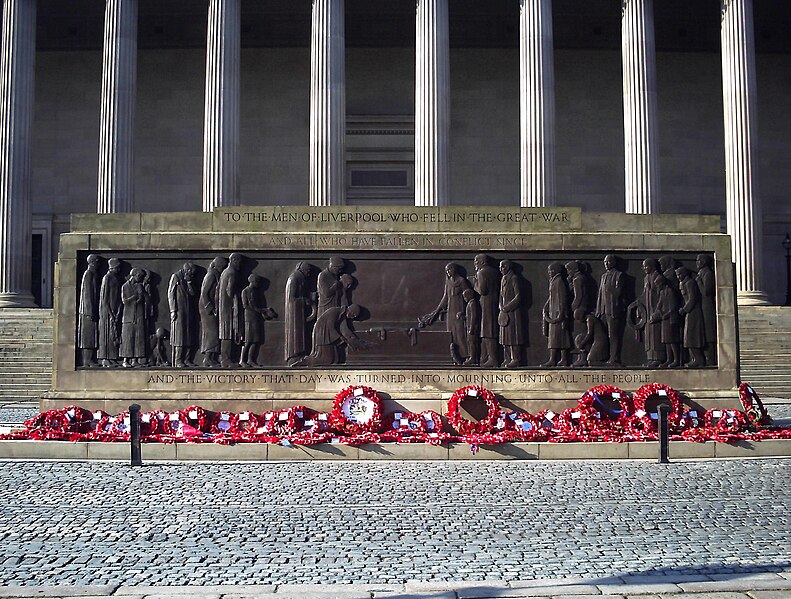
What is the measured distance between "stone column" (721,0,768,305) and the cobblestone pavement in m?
22.1

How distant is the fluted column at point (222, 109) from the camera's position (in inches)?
1264

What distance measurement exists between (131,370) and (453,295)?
22.3ft

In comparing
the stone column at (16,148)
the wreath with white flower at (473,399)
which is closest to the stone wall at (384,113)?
the stone column at (16,148)

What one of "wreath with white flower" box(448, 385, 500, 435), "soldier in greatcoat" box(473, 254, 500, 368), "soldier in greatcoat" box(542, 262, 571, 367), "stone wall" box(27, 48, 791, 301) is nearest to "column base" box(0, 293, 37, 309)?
"stone wall" box(27, 48, 791, 301)

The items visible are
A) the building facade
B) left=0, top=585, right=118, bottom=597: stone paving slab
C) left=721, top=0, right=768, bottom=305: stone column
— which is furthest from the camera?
the building facade

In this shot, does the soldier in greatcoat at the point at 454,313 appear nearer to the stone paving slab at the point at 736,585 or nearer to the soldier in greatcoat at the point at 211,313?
the soldier in greatcoat at the point at 211,313

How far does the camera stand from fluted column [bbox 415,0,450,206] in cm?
3216

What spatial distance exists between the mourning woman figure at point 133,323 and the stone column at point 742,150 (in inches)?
1017

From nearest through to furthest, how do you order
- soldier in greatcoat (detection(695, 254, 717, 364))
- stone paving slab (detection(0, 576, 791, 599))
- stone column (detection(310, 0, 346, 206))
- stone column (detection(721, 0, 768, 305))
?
stone paving slab (detection(0, 576, 791, 599)) < soldier in greatcoat (detection(695, 254, 717, 364)) < stone column (detection(310, 0, 346, 206)) < stone column (detection(721, 0, 768, 305))

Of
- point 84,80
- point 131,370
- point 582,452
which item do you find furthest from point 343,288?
point 84,80

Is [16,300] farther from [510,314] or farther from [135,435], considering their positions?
[510,314]

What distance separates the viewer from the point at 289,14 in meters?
43.0

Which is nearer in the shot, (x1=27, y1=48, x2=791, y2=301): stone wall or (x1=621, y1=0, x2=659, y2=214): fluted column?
(x1=621, y1=0, x2=659, y2=214): fluted column

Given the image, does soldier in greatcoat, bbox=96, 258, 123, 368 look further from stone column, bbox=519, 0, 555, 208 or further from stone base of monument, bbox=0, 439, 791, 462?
stone column, bbox=519, 0, 555, 208
